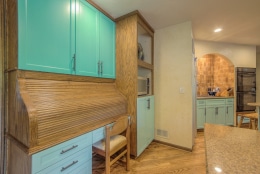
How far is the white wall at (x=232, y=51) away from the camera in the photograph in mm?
3547

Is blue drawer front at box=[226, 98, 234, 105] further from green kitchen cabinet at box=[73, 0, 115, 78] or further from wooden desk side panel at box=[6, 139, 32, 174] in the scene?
wooden desk side panel at box=[6, 139, 32, 174]

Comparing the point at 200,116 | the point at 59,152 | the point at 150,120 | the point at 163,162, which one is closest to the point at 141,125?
the point at 150,120

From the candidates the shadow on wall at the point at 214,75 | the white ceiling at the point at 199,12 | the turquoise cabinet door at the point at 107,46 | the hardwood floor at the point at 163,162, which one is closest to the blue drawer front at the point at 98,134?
the hardwood floor at the point at 163,162

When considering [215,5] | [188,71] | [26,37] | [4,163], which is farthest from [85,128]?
[215,5]

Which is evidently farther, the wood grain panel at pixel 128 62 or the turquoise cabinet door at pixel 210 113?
the turquoise cabinet door at pixel 210 113

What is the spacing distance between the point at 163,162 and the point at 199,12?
242 cm

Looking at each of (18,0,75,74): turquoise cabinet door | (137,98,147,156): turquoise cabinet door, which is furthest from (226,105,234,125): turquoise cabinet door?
(18,0,75,74): turquoise cabinet door

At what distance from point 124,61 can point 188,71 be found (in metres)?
1.17

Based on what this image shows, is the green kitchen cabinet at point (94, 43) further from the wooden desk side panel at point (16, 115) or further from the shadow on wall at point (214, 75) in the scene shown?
the shadow on wall at point (214, 75)

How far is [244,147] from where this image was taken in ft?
2.05

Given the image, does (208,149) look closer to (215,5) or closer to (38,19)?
(38,19)

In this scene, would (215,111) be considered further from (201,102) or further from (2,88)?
(2,88)

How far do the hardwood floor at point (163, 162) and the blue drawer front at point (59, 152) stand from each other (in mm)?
715

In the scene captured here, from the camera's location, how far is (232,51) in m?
3.78
